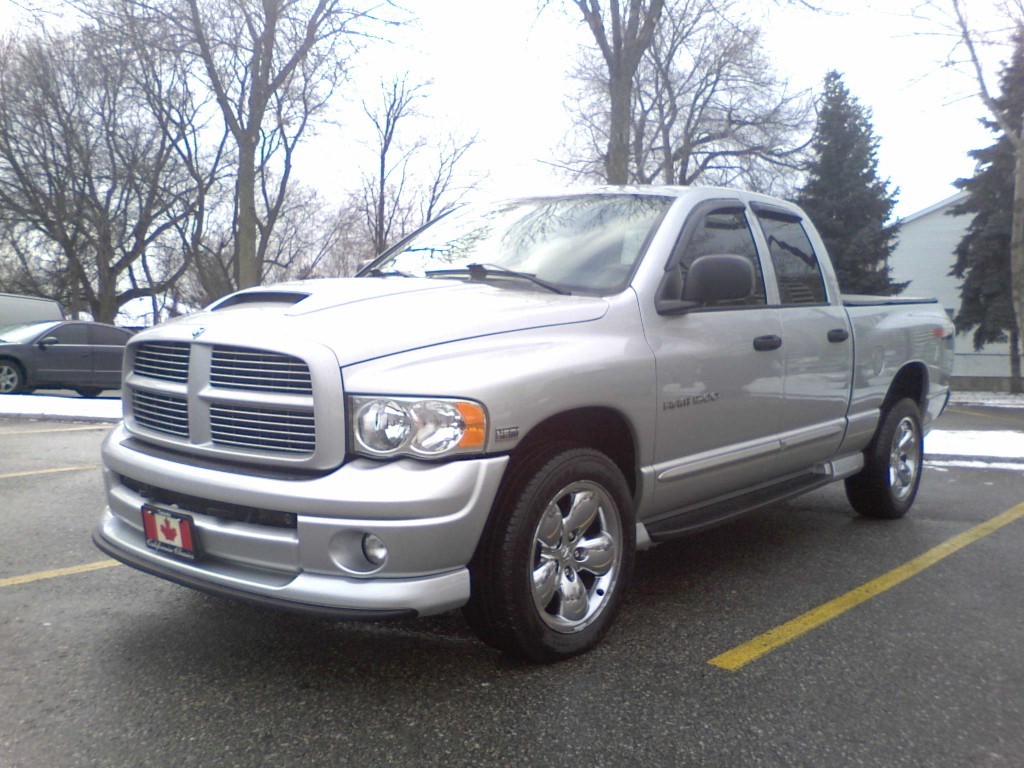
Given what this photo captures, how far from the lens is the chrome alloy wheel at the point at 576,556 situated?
10.8 feet

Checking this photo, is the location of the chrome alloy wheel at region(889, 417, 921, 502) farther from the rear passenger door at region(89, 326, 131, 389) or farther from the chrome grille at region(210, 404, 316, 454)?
the rear passenger door at region(89, 326, 131, 389)

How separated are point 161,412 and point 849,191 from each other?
32308mm

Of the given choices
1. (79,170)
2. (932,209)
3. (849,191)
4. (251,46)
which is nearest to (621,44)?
(251,46)

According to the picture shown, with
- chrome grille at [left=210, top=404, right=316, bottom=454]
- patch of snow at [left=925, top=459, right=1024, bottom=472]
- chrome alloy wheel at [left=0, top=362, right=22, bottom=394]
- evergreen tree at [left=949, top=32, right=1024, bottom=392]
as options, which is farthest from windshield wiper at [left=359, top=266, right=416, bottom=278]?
evergreen tree at [left=949, top=32, right=1024, bottom=392]

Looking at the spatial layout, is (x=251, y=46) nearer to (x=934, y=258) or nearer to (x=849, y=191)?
(x=849, y=191)

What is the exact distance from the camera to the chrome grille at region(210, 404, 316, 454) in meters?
2.97

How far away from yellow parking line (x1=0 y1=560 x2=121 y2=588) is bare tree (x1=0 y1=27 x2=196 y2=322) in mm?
24850

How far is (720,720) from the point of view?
2.94m

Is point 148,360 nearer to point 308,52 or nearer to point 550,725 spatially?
point 550,725

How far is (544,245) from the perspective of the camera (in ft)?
13.9

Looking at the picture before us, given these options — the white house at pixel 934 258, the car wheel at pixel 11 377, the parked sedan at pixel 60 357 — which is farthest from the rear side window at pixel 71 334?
the white house at pixel 934 258

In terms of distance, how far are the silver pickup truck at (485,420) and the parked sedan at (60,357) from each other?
13677 mm

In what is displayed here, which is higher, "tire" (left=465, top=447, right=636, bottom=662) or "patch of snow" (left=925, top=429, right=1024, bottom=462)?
"tire" (left=465, top=447, right=636, bottom=662)

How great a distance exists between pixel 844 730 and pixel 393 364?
1.78 meters
